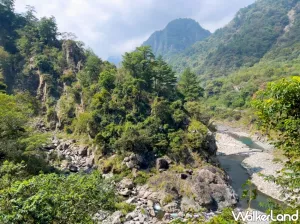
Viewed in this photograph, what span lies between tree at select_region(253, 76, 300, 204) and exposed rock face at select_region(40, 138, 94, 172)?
24.5 metres

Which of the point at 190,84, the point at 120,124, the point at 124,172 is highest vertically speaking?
the point at 190,84

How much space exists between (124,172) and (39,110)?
27521mm

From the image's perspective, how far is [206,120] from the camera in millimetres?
33750

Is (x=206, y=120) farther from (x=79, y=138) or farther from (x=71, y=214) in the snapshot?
(x=71, y=214)

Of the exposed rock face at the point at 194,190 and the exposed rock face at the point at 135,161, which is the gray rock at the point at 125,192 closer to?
the exposed rock face at the point at 194,190

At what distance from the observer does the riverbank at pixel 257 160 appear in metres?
26.1

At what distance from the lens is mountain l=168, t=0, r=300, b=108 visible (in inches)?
3145

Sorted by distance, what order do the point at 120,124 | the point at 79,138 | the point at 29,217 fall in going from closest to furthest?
1. the point at 29,217
2. the point at 120,124
3. the point at 79,138

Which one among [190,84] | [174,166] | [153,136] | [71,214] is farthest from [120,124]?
[71,214]

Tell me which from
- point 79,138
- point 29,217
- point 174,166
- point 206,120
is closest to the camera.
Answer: point 29,217

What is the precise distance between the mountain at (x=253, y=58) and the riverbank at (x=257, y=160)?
27410 mm

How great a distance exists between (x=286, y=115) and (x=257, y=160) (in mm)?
32834

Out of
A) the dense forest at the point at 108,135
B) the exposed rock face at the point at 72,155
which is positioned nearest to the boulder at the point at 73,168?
the exposed rock face at the point at 72,155

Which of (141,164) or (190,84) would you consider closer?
(141,164)
